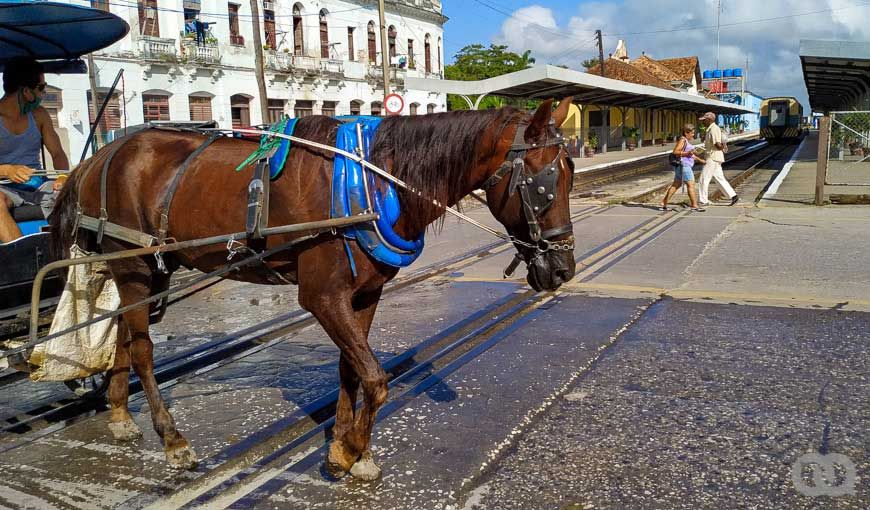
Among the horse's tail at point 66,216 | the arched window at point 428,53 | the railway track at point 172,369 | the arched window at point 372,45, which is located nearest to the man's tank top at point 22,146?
the horse's tail at point 66,216

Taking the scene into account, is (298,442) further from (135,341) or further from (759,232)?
(759,232)

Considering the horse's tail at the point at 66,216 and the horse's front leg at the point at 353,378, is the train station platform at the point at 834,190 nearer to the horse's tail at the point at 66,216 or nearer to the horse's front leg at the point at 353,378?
the horse's front leg at the point at 353,378

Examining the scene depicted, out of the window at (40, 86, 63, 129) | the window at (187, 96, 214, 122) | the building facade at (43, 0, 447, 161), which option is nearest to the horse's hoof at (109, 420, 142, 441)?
the building facade at (43, 0, 447, 161)

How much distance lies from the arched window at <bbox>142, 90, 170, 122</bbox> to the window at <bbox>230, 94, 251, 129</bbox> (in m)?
3.80

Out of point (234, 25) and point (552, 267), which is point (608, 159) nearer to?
point (234, 25)

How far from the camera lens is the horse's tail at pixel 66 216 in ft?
14.3

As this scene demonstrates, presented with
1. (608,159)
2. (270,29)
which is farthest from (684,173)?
(270,29)

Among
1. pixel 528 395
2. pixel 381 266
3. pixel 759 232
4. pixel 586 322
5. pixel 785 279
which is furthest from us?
pixel 759 232

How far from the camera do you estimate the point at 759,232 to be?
11.3 meters

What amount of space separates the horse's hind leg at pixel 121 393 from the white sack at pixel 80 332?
0.12 meters

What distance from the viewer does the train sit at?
191ft

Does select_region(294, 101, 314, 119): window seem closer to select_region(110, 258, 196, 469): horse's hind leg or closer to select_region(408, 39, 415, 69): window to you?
select_region(408, 39, 415, 69): window

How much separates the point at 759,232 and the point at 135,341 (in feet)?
33.4

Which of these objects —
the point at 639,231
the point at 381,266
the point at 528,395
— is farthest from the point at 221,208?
the point at 639,231
